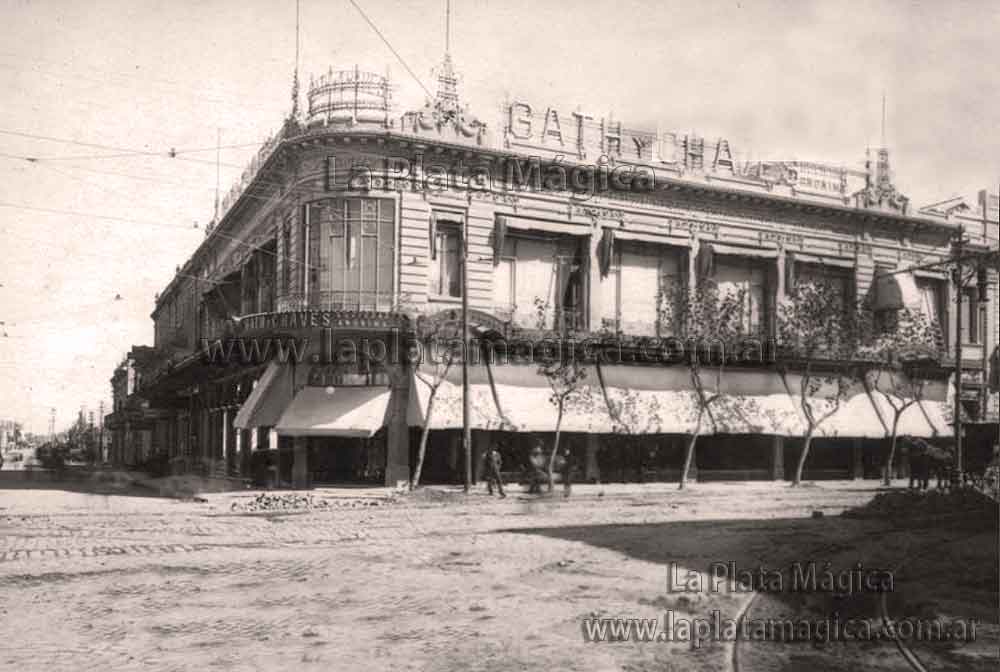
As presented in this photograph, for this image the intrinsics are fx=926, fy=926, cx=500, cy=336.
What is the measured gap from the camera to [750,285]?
1368 inches

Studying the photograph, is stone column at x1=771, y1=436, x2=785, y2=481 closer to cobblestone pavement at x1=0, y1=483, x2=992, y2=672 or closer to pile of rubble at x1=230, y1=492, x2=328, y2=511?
cobblestone pavement at x1=0, y1=483, x2=992, y2=672

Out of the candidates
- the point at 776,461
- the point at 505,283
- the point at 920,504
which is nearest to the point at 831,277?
the point at 776,461

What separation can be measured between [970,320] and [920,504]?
24405 millimetres

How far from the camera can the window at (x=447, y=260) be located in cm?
2819

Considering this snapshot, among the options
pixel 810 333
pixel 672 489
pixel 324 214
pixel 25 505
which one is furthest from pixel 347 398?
pixel 810 333

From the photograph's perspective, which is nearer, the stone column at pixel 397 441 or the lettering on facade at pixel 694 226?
the stone column at pixel 397 441

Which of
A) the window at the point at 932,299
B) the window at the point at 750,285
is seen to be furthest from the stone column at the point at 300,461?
the window at the point at 932,299

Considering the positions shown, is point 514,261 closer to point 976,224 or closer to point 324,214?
point 324,214

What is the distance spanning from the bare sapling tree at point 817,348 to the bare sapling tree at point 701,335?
205cm

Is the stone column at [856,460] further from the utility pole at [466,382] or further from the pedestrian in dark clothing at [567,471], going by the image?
the utility pole at [466,382]

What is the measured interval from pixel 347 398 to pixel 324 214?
5.58 metres

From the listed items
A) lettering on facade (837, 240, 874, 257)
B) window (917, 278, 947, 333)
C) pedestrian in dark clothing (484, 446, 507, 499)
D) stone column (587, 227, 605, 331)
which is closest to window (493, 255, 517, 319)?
stone column (587, 227, 605, 331)

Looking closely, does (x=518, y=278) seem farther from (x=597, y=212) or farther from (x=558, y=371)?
(x=558, y=371)

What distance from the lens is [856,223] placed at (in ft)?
119
